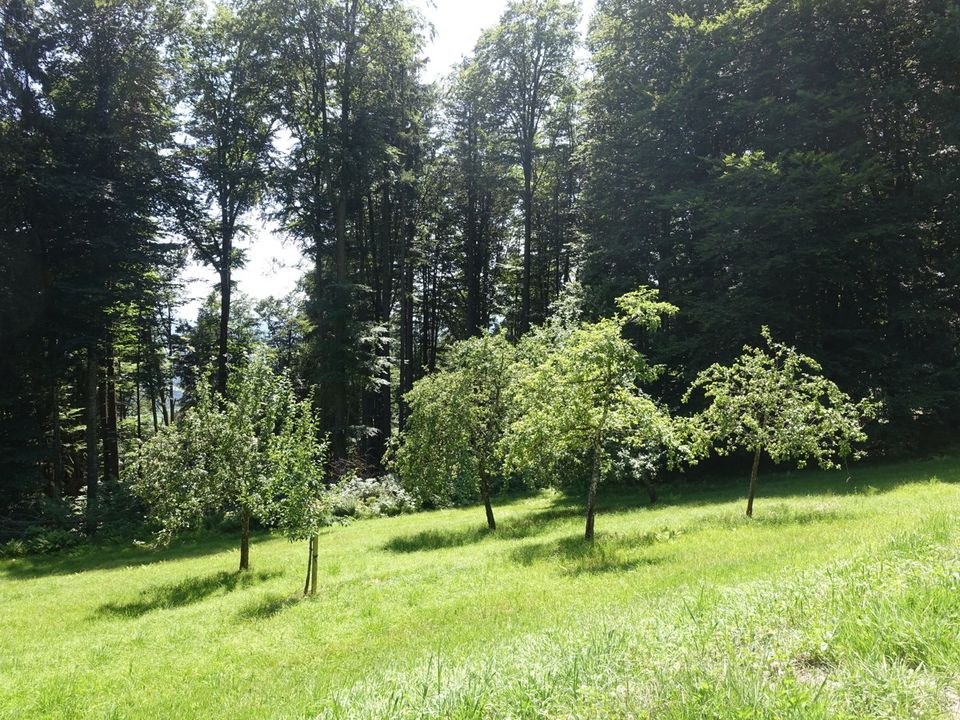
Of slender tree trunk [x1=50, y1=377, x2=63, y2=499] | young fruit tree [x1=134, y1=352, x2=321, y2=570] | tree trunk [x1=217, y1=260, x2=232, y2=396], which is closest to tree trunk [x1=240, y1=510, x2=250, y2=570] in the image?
young fruit tree [x1=134, y1=352, x2=321, y2=570]

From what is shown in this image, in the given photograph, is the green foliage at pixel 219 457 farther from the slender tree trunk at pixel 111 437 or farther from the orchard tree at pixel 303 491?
the slender tree trunk at pixel 111 437

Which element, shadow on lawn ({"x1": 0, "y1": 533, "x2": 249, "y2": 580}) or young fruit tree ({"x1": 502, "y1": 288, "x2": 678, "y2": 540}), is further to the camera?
shadow on lawn ({"x1": 0, "y1": 533, "x2": 249, "y2": 580})

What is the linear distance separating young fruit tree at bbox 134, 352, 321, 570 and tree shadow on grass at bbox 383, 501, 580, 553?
12.7 ft

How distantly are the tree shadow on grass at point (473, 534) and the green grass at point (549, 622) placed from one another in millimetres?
123

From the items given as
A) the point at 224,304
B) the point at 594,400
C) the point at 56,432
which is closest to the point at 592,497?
the point at 594,400

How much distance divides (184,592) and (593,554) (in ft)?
31.3

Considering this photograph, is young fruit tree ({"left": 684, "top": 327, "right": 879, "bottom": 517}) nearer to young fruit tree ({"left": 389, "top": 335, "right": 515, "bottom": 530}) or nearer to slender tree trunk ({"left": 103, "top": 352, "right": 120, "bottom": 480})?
young fruit tree ({"left": 389, "top": 335, "right": 515, "bottom": 530})

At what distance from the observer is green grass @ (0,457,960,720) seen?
3.62m

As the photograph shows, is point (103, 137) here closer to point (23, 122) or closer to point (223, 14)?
point (23, 122)

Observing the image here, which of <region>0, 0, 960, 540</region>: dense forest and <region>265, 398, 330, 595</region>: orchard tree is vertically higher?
<region>0, 0, 960, 540</region>: dense forest

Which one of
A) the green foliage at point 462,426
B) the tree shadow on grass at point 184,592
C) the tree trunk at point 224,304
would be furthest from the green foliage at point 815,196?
the tree trunk at point 224,304

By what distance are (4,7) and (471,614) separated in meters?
31.1

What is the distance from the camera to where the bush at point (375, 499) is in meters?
23.5

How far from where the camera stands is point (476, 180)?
3500 centimetres
